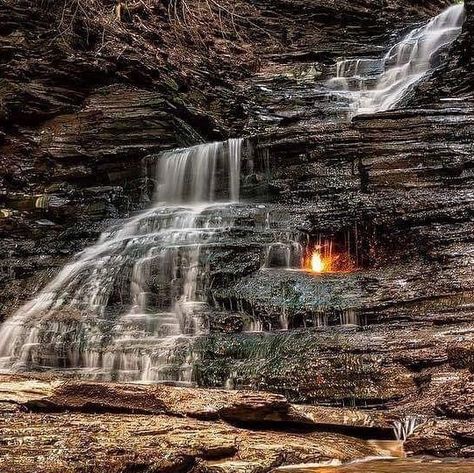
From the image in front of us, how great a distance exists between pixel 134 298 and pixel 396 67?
1376 centimetres

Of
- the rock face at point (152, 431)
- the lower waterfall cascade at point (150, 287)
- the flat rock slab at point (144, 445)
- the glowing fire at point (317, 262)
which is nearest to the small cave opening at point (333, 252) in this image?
the glowing fire at point (317, 262)

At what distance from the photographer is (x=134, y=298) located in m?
9.53

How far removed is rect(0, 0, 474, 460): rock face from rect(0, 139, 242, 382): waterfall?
1.44ft

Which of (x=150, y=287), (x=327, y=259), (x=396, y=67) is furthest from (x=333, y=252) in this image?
(x=396, y=67)

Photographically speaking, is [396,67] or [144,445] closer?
[144,445]

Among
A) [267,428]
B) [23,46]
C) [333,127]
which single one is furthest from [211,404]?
[23,46]

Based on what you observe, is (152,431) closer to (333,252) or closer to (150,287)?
(150,287)

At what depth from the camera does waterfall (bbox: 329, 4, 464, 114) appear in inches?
680

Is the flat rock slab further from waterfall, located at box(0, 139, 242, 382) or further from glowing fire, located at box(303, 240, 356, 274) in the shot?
glowing fire, located at box(303, 240, 356, 274)

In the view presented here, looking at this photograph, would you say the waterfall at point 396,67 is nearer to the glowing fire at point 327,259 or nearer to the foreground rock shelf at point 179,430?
the glowing fire at point 327,259

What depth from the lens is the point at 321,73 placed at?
20766 millimetres

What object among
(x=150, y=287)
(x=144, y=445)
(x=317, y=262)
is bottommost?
(x=144, y=445)

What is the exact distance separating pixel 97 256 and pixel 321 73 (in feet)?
42.9

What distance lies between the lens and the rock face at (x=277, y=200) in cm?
635
